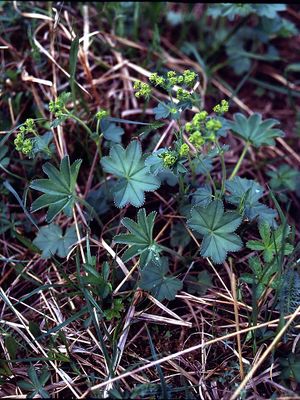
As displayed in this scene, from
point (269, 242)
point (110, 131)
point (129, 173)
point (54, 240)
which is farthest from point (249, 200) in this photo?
point (54, 240)

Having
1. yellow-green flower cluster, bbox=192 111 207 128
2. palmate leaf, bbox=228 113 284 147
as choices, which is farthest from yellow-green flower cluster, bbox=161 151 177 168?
palmate leaf, bbox=228 113 284 147

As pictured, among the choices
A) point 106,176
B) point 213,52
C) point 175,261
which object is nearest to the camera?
point 175,261

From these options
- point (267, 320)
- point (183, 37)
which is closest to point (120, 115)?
point (183, 37)

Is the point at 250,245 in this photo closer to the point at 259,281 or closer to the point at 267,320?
the point at 259,281

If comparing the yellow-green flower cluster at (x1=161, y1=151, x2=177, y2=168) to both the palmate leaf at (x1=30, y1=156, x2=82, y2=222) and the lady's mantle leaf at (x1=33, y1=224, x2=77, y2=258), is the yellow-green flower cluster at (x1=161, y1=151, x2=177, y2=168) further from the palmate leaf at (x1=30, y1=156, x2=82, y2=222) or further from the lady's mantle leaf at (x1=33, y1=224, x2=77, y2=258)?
the lady's mantle leaf at (x1=33, y1=224, x2=77, y2=258)

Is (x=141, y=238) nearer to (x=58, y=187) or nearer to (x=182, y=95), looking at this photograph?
(x=58, y=187)

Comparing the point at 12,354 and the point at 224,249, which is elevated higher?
the point at 224,249
